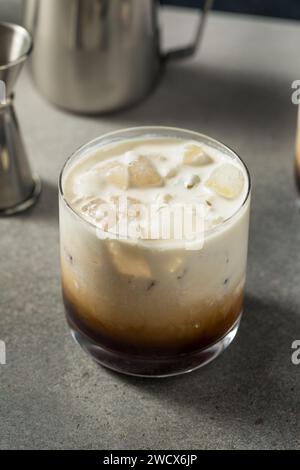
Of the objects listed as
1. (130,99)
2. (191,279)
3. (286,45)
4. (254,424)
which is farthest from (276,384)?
(286,45)

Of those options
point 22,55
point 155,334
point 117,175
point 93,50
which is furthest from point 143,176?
point 93,50

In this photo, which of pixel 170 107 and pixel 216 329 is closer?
pixel 216 329

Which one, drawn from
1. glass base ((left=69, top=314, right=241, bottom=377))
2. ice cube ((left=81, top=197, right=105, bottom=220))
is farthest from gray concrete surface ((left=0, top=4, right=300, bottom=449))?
ice cube ((left=81, top=197, right=105, bottom=220))

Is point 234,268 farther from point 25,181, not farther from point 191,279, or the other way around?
point 25,181

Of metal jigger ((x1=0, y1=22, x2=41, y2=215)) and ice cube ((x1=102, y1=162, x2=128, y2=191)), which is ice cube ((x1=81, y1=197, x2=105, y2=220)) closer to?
ice cube ((x1=102, y1=162, x2=128, y2=191))

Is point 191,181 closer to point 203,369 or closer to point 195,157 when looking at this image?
point 195,157

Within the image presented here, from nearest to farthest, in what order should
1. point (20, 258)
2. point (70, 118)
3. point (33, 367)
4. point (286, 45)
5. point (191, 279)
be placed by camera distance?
1. point (191, 279)
2. point (33, 367)
3. point (20, 258)
4. point (70, 118)
5. point (286, 45)

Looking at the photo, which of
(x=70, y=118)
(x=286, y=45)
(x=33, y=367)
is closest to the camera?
(x=33, y=367)
